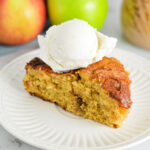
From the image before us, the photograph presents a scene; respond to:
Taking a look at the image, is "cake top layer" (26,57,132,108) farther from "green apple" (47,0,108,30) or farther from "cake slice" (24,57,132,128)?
"green apple" (47,0,108,30)

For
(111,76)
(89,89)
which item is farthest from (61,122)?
(111,76)

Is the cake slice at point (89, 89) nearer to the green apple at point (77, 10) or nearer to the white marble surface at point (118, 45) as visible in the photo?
the white marble surface at point (118, 45)

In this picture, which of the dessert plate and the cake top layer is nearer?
the dessert plate

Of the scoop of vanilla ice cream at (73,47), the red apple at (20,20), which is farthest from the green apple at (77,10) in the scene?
the scoop of vanilla ice cream at (73,47)

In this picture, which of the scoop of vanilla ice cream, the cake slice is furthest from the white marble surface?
the scoop of vanilla ice cream

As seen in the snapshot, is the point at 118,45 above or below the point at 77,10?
below

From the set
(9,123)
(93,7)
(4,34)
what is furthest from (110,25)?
(9,123)

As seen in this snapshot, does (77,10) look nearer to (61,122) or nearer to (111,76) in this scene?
(111,76)
